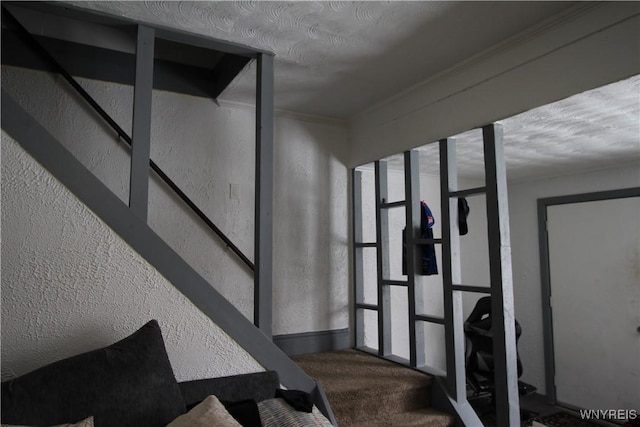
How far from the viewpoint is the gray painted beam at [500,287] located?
7.82 feet

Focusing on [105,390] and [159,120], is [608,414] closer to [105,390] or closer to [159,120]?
[105,390]

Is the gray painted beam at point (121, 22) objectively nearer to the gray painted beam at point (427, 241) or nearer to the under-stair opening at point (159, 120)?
the under-stair opening at point (159, 120)

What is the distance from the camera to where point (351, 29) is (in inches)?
88.8

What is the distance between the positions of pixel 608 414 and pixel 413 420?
2.63 meters

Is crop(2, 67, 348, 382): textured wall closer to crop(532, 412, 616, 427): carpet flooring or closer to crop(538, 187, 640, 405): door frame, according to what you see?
crop(532, 412, 616, 427): carpet flooring

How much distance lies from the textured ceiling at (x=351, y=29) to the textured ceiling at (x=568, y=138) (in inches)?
19.5

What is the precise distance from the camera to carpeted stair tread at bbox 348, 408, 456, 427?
254 cm

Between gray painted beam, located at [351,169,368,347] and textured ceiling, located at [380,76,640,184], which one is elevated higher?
textured ceiling, located at [380,76,640,184]

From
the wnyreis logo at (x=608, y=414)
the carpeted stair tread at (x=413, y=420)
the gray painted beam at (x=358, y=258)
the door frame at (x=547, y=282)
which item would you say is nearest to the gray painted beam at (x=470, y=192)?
the gray painted beam at (x=358, y=258)

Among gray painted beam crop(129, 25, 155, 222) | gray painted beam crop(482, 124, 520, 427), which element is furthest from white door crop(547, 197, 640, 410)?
gray painted beam crop(129, 25, 155, 222)

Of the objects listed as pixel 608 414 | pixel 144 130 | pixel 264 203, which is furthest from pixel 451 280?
pixel 608 414

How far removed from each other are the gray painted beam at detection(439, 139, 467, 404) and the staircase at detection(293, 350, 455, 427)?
0.19 meters

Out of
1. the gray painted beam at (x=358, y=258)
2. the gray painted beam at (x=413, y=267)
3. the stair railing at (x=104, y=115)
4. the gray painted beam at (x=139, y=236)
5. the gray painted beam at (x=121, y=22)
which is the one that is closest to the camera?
the gray painted beam at (x=139, y=236)

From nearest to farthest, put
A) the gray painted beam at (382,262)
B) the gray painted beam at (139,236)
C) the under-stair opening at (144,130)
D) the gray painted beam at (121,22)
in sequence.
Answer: the gray painted beam at (139,236)
the under-stair opening at (144,130)
the gray painted beam at (121,22)
the gray painted beam at (382,262)
